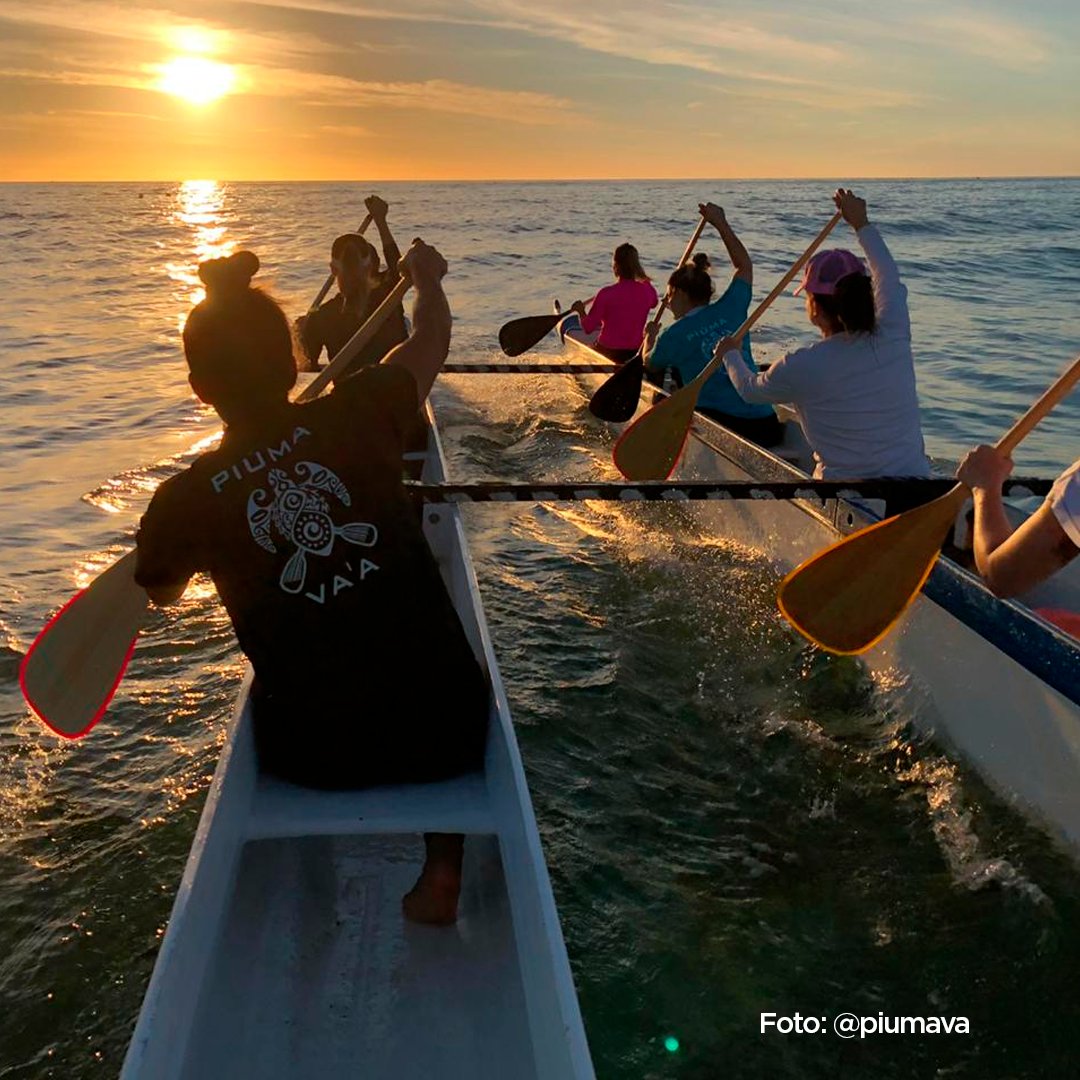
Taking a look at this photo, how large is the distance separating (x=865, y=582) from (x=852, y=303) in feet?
5.32

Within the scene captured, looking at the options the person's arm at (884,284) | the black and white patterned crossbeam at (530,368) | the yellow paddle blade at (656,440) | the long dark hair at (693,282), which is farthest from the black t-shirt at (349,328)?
the person's arm at (884,284)

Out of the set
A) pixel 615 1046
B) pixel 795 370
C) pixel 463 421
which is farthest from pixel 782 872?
pixel 463 421

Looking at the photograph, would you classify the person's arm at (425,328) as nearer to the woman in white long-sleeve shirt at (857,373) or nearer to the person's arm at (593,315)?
the woman in white long-sleeve shirt at (857,373)

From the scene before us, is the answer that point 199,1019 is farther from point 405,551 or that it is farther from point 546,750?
point 546,750

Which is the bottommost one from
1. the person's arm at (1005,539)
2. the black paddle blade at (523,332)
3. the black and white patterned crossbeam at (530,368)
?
the black paddle blade at (523,332)

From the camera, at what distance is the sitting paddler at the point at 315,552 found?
248cm

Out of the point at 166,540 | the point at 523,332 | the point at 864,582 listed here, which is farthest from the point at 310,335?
the point at 523,332

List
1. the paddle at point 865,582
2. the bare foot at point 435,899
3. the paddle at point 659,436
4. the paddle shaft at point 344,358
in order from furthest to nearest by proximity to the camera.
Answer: the paddle at point 659,436 < the paddle shaft at point 344,358 < the paddle at point 865,582 < the bare foot at point 435,899

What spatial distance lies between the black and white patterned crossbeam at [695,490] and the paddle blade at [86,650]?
1543 millimetres

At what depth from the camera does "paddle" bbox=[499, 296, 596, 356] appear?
1173cm

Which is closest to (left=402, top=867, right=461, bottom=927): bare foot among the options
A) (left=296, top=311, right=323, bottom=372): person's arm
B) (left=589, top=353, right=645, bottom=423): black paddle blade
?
(left=296, top=311, right=323, bottom=372): person's arm

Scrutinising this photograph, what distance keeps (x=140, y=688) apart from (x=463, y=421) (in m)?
6.89

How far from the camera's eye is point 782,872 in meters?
3.55

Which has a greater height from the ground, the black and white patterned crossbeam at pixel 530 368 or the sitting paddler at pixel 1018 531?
the sitting paddler at pixel 1018 531
